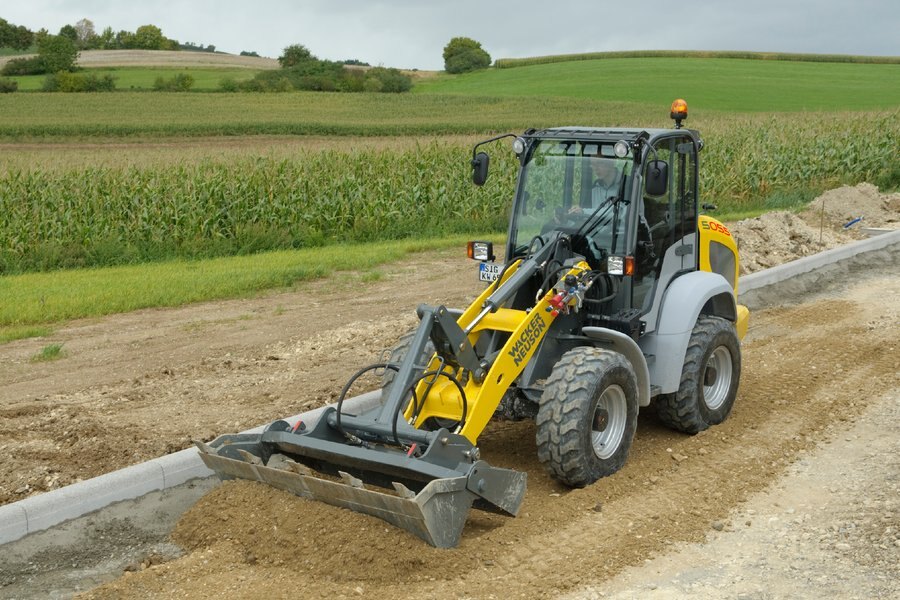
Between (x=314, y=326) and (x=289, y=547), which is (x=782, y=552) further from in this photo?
(x=314, y=326)

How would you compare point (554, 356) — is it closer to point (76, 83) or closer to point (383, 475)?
point (383, 475)

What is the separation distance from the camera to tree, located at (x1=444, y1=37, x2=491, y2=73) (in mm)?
86875

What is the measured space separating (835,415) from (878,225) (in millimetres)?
A: 11124

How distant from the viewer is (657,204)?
8.01m

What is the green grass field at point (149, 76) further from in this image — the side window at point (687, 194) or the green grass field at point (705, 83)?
the side window at point (687, 194)

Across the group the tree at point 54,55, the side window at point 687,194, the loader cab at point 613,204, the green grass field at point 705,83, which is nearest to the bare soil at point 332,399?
the loader cab at point 613,204

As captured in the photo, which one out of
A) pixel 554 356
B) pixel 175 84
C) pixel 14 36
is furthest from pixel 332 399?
pixel 14 36

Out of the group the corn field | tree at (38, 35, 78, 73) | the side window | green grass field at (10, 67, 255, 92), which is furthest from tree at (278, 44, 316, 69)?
the side window

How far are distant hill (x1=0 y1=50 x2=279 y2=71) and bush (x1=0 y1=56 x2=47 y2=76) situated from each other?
139 inches

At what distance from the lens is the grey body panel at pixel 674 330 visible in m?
7.88

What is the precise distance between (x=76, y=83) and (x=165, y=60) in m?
18.4

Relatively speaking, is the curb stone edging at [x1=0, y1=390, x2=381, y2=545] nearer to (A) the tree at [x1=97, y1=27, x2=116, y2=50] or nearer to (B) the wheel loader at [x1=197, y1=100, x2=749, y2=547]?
(B) the wheel loader at [x1=197, y1=100, x2=749, y2=547]

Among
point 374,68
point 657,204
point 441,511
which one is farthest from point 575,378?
point 374,68

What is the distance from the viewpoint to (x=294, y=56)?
241 ft
